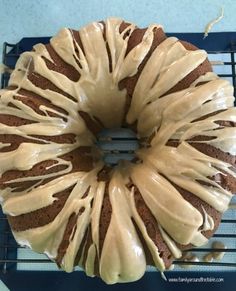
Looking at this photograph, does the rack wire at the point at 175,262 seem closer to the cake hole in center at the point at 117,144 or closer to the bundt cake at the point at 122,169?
the cake hole in center at the point at 117,144

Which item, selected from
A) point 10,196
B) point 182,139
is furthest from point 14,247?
point 182,139

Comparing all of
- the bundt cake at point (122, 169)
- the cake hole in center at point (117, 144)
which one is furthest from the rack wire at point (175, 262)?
the bundt cake at point (122, 169)

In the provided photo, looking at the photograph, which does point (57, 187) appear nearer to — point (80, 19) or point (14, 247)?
point (14, 247)

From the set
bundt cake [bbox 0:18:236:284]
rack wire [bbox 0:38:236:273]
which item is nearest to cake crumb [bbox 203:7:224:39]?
rack wire [bbox 0:38:236:273]

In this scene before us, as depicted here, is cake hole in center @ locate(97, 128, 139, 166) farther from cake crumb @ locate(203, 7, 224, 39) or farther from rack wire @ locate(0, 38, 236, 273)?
cake crumb @ locate(203, 7, 224, 39)

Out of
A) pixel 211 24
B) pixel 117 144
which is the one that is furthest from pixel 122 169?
pixel 211 24

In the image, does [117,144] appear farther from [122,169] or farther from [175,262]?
[175,262]
